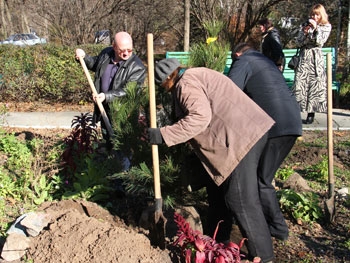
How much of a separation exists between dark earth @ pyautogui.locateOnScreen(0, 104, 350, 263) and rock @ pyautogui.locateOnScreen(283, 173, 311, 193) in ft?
0.57

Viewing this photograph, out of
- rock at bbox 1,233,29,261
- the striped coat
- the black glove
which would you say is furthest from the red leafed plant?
the striped coat

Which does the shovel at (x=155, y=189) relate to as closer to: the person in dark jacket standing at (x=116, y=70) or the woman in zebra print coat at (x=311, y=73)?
the person in dark jacket standing at (x=116, y=70)

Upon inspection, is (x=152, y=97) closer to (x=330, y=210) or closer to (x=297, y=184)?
(x=330, y=210)

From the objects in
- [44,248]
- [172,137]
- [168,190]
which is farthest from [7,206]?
[172,137]

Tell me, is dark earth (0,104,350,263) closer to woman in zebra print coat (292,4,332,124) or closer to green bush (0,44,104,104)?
woman in zebra print coat (292,4,332,124)

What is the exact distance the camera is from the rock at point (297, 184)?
430 cm

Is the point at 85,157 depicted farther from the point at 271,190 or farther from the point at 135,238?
the point at 271,190

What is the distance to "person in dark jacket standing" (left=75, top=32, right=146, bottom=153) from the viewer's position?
12.7 ft

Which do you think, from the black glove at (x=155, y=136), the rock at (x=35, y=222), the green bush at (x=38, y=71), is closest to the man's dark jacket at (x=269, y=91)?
the black glove at (x=155, y=136)

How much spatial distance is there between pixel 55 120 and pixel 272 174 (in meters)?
5.04

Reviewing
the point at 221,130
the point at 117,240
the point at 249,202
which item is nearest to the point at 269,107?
the point at 221,130

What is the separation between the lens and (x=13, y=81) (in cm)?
859

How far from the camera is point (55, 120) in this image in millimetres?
7395

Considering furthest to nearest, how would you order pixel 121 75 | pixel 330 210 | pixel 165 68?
pixel 121 75 → pixel 330 210 → pixel 165 68
